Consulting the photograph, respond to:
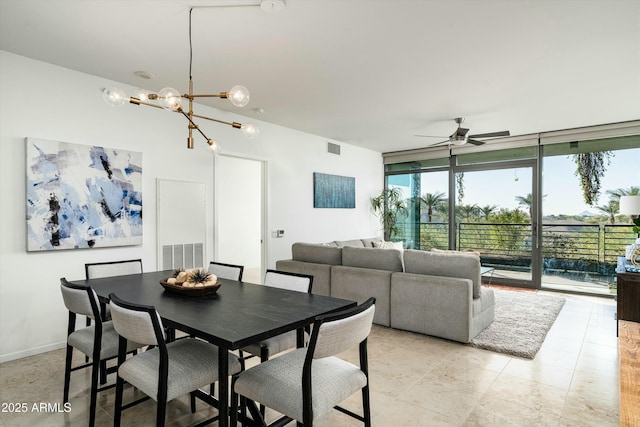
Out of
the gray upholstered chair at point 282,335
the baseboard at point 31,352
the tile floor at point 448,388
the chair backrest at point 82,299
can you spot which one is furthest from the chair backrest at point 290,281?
the baseboard at point 31,352

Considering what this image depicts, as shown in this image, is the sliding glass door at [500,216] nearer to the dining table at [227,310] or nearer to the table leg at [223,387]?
the dining table at [227,310]

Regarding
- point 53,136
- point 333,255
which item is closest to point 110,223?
point 53,136

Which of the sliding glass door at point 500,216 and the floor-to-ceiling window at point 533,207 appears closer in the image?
the floor-to-ceiling window at point 533,207

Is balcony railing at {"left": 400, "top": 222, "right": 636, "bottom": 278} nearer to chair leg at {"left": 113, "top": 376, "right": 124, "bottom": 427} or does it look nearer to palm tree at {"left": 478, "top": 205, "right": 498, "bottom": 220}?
palm tree at {"left": 478, "top": 205, "right": 498, "bottom": 220}

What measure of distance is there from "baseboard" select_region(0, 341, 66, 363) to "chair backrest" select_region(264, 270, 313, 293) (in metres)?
2.29

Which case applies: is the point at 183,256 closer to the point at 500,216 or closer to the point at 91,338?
the point at 91,338

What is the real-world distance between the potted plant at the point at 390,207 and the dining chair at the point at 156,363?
6.03 metres

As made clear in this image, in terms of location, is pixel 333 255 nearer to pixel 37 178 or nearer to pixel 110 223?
pixel 110 223

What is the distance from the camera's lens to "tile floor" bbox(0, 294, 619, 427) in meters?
2.20

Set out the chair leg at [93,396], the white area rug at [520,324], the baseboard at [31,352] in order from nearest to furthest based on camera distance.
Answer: the chair leg at [93,396]
the baseboard at [31,352]
the white area rug at [520,324]

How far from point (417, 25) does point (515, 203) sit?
4779mm

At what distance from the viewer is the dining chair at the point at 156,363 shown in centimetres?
163

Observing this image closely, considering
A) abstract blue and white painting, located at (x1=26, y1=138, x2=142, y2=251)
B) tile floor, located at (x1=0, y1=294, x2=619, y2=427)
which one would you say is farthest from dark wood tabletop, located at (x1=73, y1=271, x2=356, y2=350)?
abstract blue and white painting, located at (x1=26, y1=138, x2=142, y2=251)

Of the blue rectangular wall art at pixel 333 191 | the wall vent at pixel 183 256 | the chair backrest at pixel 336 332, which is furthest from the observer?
the blue rectangular wall art at pixel 333 191
